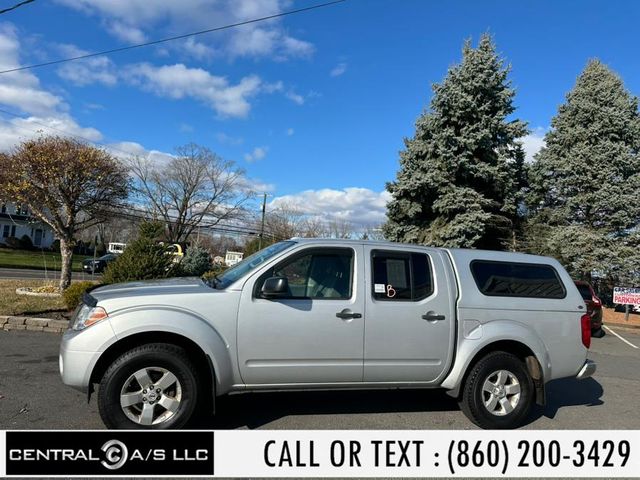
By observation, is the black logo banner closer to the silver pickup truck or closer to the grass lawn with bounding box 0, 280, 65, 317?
the silver pickup truck

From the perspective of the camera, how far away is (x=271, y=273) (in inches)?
176

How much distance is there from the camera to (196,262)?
1546 cm

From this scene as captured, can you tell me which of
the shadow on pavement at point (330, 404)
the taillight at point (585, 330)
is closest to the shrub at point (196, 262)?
the shadow on pavement at point (330, 404)

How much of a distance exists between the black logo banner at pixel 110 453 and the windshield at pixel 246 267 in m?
1.38

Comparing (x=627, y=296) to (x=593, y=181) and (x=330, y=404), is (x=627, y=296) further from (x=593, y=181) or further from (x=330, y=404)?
(x=330, y=404)

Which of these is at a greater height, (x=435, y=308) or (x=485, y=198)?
(x=485, y=198)

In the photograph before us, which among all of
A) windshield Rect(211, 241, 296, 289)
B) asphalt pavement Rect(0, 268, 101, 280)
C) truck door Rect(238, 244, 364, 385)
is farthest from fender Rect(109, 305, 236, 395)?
asphalt pavement Rect(0, 268, 101, 280)

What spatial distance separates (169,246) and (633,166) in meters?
19.2

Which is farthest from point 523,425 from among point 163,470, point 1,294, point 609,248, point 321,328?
point 609,248

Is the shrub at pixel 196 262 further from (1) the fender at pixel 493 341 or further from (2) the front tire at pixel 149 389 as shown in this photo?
(1) the fender at pixel 493 341

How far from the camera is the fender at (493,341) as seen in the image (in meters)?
4.73

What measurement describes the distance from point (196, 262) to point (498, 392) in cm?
1219

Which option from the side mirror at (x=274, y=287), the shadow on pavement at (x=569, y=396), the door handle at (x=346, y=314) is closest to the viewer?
the side mirror at (x=274, y=287)

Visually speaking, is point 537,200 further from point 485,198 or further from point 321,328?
point 321,328
